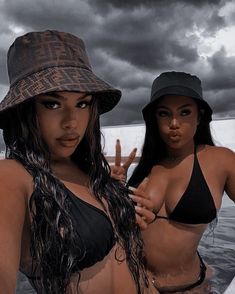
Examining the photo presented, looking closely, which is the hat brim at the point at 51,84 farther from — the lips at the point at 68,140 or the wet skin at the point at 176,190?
the wet skin at the point at 176,190

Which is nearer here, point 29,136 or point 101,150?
point 29,136

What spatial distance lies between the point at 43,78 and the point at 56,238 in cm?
35

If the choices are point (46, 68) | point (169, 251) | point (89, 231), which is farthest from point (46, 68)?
point (169, 251)

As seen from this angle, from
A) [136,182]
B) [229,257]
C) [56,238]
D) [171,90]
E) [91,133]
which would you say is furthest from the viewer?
[229,257]

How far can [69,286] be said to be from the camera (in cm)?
86

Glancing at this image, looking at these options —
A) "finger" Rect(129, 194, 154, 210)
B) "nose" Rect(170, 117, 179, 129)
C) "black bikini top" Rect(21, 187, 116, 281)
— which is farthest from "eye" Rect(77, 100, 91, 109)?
"nose" Rect(170, 117, 179, 129)

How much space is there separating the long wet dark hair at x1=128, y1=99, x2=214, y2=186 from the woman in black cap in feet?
0.14

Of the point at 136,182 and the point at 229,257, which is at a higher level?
the point at 136,182

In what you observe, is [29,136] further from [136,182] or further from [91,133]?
[136,182]

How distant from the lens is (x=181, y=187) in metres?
1.44

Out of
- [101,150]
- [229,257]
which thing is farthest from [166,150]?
[229,257]

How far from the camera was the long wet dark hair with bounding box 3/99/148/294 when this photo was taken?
77cm

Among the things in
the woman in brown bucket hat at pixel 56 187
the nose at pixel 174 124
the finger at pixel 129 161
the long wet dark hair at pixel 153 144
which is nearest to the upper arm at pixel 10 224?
the woman in brown bucket hat at pixel 56 187

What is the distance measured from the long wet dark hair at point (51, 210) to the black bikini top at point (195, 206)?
0.42 metres
